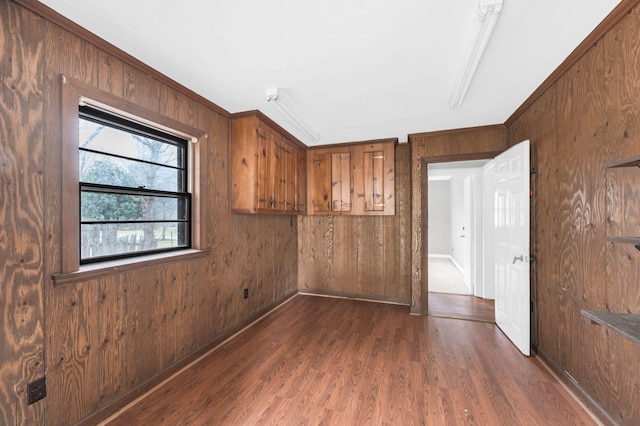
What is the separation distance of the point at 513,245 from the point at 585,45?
71.7 inches

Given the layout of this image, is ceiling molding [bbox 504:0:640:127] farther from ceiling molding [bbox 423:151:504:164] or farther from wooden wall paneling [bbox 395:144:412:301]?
wooden wall paneling [bbox 395:144:412:301]

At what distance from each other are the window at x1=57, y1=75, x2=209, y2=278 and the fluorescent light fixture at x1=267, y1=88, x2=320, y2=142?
2.63 feet

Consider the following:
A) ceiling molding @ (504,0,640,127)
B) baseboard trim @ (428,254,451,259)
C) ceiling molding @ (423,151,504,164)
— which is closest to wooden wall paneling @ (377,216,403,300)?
ceiling molding @ (423,151,504,164)

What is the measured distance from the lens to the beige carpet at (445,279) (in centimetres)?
467

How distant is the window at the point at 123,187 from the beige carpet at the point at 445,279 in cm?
425

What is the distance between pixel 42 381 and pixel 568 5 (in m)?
3.58

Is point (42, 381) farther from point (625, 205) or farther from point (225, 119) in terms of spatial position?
point (625, 205)

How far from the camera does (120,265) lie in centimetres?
180

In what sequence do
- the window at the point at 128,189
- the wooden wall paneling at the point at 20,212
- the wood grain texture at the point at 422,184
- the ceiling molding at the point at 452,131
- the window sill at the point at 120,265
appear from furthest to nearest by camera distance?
the wood grain texture at the point at 422,184 < the ceiling molding at the point at 452,131 < the window at the point at 128,189 < the window sill at the point at 120,265 < the wooden wall paneling at the point at 20,212

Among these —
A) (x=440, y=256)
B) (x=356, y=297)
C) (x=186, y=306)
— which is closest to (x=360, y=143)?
(x=356, y=297)

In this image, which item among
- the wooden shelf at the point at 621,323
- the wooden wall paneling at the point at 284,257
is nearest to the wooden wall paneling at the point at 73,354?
the wooden wall paneling at the point at 284,257

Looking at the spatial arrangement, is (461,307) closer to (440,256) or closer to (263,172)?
(263,172)

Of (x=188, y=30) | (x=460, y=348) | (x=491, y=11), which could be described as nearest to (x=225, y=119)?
(x=188, y=30)

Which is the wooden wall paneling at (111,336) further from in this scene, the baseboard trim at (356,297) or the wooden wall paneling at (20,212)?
the baseboard trim at (356,297)
